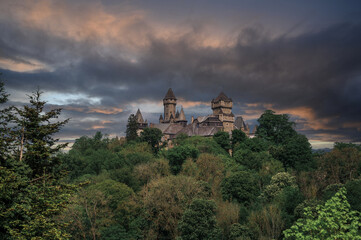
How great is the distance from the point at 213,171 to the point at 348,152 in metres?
23.0

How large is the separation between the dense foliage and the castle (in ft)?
92.7

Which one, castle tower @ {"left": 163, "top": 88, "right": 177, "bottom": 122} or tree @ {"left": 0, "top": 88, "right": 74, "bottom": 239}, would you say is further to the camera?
castle tower @ {"left": 163, "top": 88, "right": 177, "bottom": 122}

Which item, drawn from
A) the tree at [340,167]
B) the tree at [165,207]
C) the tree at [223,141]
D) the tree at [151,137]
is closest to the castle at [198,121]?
the tree at [223,141]

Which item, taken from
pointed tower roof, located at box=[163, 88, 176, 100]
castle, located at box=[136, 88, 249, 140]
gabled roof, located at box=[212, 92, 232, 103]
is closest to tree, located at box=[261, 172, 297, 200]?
castle, located at box=[136, 88, 249, 140]

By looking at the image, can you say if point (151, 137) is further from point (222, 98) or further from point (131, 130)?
point (222, 98)

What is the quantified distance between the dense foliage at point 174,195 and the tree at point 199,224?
0.35ft

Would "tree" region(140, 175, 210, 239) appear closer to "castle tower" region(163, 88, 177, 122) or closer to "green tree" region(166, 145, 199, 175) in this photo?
"green tree" region(166, 145, 199, 175)

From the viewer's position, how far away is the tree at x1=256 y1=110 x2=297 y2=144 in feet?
254

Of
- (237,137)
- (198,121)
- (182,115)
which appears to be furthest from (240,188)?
(182,115)

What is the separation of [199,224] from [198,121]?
2696 inches

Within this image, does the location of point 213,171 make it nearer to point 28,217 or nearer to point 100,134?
point 28,217

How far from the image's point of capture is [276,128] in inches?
3110

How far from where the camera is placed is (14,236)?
20.5m

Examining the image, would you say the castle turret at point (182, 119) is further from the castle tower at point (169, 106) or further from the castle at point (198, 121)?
the castle tower at point (169, 106)
